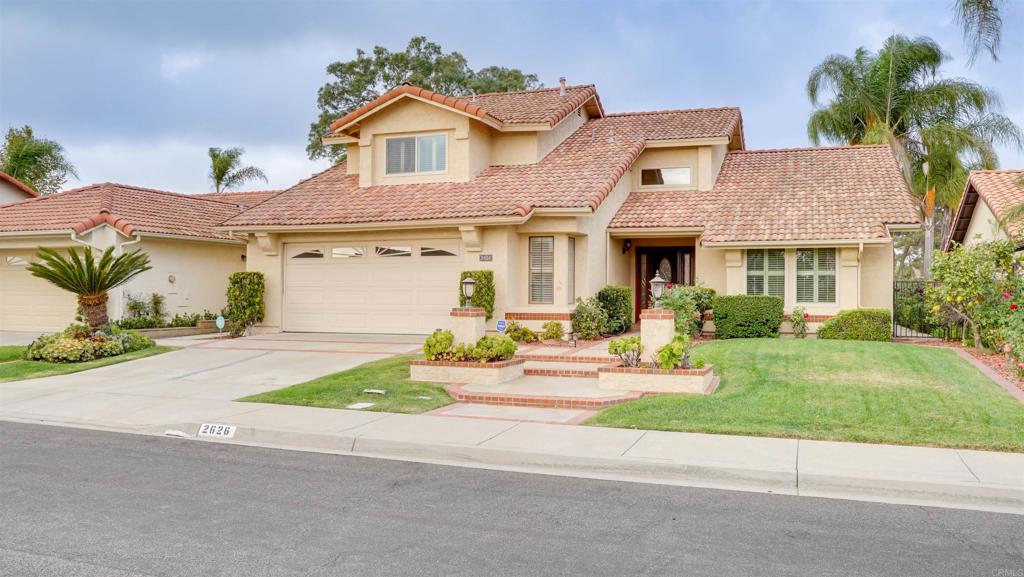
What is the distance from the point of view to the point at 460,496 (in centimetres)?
685

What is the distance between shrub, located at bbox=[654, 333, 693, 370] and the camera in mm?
11617

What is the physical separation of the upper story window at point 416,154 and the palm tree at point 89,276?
696 centimetres

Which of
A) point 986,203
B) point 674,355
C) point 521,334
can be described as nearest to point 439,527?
point 674,355

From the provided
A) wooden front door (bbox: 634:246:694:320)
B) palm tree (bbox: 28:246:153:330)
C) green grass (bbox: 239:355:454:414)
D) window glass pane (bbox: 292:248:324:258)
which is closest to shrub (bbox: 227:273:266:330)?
window glass pane (bbox: 292:248:324:258)

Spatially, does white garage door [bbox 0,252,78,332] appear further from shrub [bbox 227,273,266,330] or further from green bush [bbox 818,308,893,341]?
green bush [bbox 818,308,893,341]

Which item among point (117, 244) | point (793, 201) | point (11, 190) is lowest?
point (117, 244)

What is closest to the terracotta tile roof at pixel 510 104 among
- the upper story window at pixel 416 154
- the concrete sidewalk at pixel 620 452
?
the upper story window at pixel 416 154

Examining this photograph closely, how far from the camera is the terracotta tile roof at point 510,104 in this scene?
19.7m

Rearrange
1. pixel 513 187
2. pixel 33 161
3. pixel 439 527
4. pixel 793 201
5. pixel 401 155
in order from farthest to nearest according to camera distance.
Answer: pixel 33 161
pixel 401 155
pixel 793 201
pixel 513 187
pixel 439 527

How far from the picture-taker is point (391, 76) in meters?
39.7

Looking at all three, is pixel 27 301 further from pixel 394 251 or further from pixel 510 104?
pixel 510 104

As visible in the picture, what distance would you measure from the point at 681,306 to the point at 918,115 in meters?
20.0

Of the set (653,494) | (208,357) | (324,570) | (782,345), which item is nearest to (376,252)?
(208,357)

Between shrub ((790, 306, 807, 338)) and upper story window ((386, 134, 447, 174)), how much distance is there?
9388mm
